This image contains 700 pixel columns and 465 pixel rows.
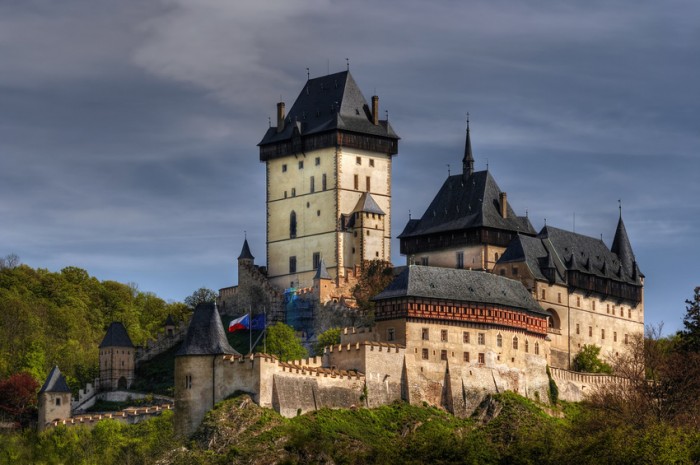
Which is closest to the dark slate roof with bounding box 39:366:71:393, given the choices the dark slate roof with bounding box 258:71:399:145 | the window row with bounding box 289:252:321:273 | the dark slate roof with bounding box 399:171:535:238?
the window row with bounding box 289:252:321:273

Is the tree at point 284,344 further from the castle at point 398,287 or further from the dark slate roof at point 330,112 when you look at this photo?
the dark slate roof at point 330,112

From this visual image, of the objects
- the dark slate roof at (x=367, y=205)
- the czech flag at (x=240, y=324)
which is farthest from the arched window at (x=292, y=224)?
the czech flag at (x=240, y=324)

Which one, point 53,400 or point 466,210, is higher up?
point 466,210

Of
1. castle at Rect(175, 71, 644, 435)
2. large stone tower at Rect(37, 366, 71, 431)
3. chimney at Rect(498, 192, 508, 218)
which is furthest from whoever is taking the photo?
chimney at Rect(498, 192, 508, 218)

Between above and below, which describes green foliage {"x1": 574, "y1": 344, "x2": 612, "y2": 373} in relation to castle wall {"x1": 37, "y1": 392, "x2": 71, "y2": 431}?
above

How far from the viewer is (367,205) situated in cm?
13475

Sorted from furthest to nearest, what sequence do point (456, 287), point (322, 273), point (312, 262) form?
point (312, 262) → point (322, 273) → point (456, 287)

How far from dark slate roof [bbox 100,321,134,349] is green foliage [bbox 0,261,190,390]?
257 cm

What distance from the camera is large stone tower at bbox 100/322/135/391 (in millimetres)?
130000

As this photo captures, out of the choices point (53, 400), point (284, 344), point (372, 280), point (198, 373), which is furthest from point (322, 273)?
point (198, 373)

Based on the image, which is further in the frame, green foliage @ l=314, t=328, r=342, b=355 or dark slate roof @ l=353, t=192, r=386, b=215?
dark slate roof @ l=353, t=192, r=386, b=215

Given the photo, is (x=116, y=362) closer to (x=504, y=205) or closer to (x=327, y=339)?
(x=327, y=339)

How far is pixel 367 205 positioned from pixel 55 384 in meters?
25.5

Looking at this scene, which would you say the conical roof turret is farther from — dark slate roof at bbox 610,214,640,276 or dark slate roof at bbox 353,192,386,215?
dark slate roof at bbox 353,192,386,215
